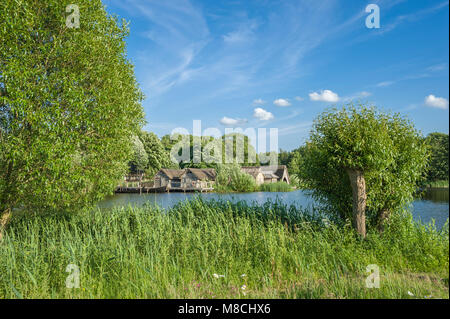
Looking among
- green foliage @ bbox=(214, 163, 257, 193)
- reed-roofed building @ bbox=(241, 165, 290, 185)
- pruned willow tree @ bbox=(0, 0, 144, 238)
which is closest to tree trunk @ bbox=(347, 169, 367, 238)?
pruned willow tree @ bbox=(0, 0, 144, 238)

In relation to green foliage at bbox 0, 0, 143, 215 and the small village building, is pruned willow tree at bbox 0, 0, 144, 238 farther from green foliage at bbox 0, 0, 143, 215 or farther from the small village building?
the small village building

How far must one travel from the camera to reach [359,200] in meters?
7.83

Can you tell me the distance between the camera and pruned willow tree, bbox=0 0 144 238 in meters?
8.24

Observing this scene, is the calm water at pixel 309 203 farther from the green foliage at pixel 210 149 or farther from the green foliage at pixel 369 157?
the green foliage at pixel 210 149

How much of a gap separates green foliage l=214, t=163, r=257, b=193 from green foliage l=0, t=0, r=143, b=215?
36929mm

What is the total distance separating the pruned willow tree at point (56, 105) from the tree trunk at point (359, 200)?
7.23 metres

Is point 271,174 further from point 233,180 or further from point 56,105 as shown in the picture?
point 56,105

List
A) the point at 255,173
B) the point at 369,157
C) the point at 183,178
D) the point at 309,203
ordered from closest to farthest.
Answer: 1. the point at 369,157
2. the point at 309,203
3. the point at 183,178
4. the point at 255,173


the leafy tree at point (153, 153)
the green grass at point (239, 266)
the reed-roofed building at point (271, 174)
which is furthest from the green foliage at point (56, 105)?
the reed-roofed building at point (271, 174)

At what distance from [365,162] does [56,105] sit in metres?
8.42

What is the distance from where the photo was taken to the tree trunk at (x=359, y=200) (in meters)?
7.84

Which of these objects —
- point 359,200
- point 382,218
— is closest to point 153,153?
point 382,218
